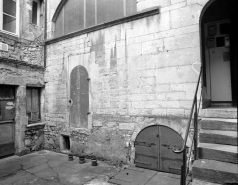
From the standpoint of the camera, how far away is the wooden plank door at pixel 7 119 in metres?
5.41

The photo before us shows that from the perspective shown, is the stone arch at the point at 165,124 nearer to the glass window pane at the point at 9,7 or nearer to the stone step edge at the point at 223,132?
the stone step edge at the point at 223,132

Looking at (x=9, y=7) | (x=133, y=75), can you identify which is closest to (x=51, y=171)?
(x=133, y=75)

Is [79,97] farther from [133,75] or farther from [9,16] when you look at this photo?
[9,16]

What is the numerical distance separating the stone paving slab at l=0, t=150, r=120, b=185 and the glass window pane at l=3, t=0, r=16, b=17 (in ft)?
14.9

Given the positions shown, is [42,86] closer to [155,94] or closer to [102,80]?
[102,80]

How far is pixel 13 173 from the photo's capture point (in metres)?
4.37

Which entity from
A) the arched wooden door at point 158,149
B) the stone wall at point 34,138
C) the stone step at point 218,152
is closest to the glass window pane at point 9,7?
the stone wall at point 34,138

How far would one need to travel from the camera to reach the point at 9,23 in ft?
18.9

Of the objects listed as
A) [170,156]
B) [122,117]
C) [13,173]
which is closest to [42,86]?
[13,173]

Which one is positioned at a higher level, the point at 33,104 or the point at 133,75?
the point at 133,75

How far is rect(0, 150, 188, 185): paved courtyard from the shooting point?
3770 millimetres

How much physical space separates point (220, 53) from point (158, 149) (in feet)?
8.63

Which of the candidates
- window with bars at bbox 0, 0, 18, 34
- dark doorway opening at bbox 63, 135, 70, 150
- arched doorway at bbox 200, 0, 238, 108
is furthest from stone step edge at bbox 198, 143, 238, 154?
window with bars at bbox 0, 0, 18, 34

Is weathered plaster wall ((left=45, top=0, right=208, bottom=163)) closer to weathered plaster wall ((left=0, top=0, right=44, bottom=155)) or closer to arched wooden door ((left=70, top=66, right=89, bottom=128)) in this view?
arched wooden door ((left=70, top=66, right=89, bottom=128))
